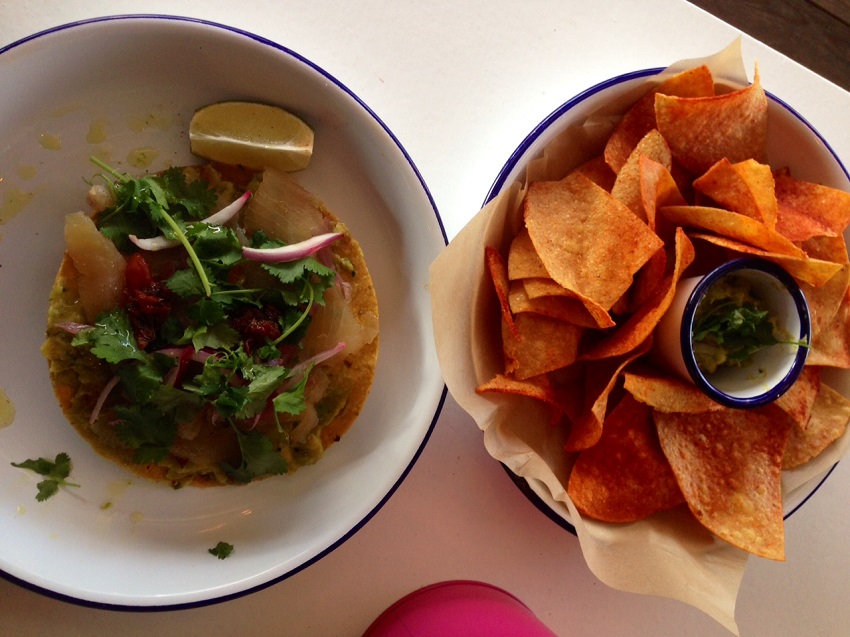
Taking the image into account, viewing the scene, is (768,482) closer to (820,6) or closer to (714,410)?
(714,410)

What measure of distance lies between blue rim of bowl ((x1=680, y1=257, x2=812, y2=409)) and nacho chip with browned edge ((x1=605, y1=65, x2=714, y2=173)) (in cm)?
26

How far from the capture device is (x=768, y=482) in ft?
3.91

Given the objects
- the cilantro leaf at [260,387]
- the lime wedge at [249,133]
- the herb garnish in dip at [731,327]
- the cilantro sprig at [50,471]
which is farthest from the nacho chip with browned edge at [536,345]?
the cilantro sprig at [50,471]

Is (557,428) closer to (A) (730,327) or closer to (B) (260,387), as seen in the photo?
(A) (730,327)

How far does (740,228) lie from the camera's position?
112 cm

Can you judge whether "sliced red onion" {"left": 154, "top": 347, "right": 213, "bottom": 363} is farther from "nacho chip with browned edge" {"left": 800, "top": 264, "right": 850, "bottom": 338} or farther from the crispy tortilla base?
"nacho chip with browned edge" {"left": 800, "top": 264, "right": 850, "bottom": 338}

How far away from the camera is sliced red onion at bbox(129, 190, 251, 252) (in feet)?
4.06

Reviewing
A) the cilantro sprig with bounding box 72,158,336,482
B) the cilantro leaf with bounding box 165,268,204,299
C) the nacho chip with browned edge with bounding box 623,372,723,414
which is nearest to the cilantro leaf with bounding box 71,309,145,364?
the cilantro sprig with bounding box 72,158,336,482

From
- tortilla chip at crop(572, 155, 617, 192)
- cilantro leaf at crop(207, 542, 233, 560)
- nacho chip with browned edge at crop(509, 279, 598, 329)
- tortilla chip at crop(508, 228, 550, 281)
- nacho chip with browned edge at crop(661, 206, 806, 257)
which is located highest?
tortilla chip at crop(572, 155, 617, 192)

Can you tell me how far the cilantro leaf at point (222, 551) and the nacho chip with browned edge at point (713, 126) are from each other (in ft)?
3.59

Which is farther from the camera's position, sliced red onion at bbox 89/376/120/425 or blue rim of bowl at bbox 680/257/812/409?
sliced red onion at bbox 89/376/120/425

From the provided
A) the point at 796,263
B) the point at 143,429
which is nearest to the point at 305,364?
the point at 143,429

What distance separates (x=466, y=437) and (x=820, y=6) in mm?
1469

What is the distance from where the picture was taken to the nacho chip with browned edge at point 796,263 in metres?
1.11
